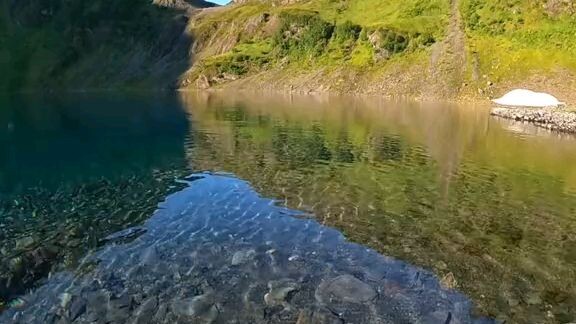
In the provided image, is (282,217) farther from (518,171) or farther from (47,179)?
(518,171)

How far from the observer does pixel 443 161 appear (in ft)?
158

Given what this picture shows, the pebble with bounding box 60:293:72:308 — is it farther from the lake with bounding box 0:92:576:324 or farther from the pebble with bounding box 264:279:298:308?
the pebble with bounding box 264:279:298:308

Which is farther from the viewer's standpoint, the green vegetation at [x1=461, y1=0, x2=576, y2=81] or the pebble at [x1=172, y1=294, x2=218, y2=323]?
the green vegetation at [x1=461, y1=0, x2=576, y2=81]

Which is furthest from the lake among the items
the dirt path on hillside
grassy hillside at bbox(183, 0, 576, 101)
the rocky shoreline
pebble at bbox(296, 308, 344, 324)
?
the dirt path on hillside

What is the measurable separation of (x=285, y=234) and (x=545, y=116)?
71546mm

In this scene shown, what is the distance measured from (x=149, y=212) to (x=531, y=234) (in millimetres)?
21140

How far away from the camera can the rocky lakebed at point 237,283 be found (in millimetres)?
17500

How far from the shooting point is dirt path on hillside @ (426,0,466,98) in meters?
154

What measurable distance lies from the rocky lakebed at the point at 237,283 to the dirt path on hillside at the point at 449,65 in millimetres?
137205

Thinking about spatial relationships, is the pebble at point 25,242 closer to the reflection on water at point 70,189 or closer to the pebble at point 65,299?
the reflection on water at point 70,189

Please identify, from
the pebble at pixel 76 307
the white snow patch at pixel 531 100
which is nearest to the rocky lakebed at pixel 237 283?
the pebble at pixel 76 307

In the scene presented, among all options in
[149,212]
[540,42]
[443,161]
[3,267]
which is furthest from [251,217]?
[540,42]

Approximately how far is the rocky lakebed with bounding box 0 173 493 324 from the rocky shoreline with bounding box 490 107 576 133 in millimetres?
61855

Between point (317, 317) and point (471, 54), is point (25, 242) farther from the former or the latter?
point (471, 54)
